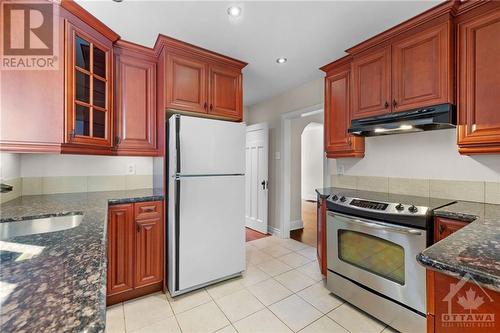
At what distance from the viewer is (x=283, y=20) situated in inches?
74.6

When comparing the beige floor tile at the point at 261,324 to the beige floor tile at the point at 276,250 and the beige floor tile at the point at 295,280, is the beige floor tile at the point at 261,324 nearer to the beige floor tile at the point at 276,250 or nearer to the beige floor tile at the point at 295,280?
the beige floor tile at the point at 295,280

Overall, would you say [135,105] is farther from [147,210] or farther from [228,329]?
[228,329]

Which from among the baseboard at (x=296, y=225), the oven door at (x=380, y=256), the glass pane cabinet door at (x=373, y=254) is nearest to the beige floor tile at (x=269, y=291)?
the oven door at (x=380, y=256)

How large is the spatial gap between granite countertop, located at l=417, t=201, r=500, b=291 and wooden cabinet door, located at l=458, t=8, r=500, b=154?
2.57 feet

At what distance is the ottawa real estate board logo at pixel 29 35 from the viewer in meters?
1.53

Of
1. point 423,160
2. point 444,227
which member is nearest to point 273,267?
point 444,227

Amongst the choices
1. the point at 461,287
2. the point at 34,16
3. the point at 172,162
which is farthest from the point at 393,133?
the point at 34,16

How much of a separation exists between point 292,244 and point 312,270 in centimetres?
84

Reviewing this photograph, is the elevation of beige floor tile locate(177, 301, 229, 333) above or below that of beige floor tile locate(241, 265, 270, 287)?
below

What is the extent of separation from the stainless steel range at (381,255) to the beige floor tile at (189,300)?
118 centimetres

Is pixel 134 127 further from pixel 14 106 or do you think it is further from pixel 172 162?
pixel 14 106

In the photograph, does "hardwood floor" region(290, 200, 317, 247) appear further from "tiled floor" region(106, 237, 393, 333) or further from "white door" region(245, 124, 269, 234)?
"tiled floor" region(106, 237, 393, 333)

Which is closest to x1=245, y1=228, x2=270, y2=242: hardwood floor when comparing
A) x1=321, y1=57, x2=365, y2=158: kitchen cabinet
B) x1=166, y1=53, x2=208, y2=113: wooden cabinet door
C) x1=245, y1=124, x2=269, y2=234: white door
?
x1=245, y1=124, x2=269, y2=234: white door

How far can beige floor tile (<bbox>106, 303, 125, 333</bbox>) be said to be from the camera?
1.71 meters
